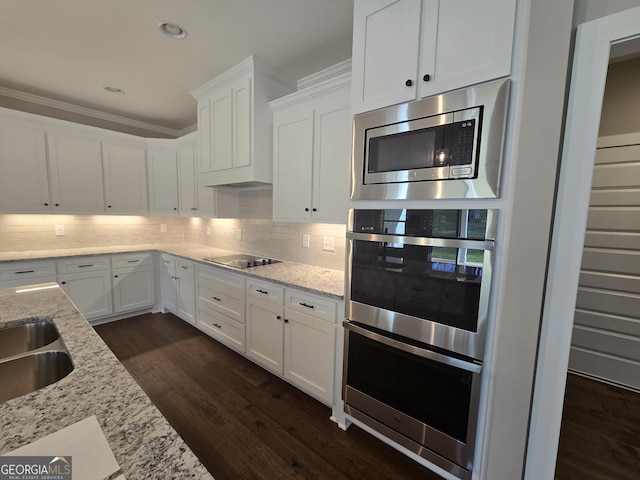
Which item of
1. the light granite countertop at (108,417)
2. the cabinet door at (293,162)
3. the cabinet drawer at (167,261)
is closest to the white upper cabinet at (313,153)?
the cabinet door at (293,162)

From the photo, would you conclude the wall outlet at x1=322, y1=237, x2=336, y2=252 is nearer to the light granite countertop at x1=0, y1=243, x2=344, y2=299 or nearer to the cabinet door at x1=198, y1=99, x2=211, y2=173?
the light granite countertop at x1=0, y1=243, x2=344, y2=299

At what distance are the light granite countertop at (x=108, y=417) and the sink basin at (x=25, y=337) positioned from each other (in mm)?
385

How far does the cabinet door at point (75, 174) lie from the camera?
3.09 meters

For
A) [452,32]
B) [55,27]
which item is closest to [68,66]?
[55,27]

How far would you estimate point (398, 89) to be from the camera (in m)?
1.42

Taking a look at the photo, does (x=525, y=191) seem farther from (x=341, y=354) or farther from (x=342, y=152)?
(x=341, y=354)

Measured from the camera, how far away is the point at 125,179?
3584 millimetres

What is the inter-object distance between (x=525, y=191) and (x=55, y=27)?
316 centimetres

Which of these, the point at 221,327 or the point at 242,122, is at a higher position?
the point at 242,122

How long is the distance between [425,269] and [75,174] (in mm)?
3986

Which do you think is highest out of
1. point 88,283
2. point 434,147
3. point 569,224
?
point 434,147

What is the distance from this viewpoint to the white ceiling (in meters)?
1.76

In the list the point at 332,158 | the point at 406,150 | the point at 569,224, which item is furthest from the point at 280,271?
the point at 569,224

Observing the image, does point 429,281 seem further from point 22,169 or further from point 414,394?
point 22,169
